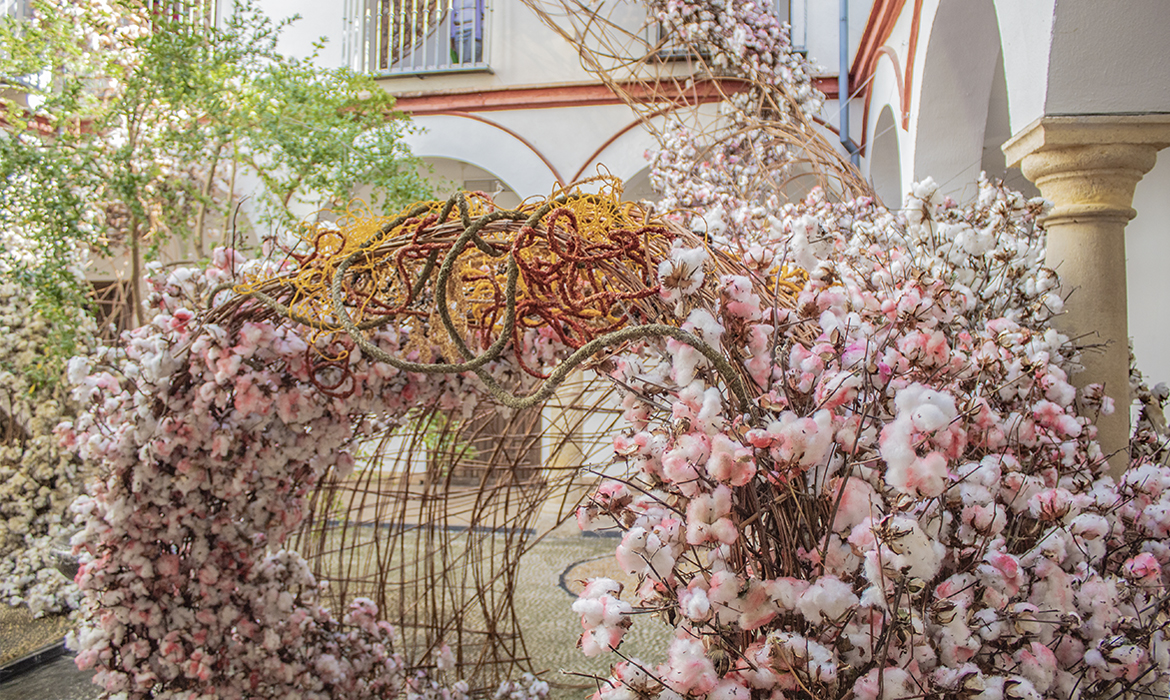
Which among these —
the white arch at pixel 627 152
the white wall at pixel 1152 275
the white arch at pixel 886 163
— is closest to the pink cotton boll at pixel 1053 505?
the white wall at pixel 1152 275

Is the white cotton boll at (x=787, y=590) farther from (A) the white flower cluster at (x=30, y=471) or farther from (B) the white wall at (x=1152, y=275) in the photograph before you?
(A) the white flower cluster at (x=30, y=471)

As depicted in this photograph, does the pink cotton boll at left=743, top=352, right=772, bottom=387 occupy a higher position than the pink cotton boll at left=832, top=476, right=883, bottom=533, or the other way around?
the pink cotton boll at left=743, top=352, right=772, bottom=387

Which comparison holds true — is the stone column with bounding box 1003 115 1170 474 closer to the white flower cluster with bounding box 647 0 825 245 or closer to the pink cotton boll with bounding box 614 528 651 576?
the pink cotton boll with bounding box 614 528 651 576

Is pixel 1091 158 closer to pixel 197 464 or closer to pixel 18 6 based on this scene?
pixel 197 464

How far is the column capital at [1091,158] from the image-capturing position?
1688 mm

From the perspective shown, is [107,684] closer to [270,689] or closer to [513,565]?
[270,689]

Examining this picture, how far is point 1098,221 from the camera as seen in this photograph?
5.76 feet

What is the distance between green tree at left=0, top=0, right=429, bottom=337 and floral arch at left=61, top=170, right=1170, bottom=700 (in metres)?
1.27

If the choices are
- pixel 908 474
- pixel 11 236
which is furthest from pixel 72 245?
pixel 908 474

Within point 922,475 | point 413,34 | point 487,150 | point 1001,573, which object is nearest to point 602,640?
point 922,475

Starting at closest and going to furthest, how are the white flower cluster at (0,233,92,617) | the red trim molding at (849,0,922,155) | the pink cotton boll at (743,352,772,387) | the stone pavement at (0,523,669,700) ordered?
the pink cotton boll at (743,352,772,387)
the stone pavement at (0,523,669,700)
the red trim molding at (849,0,922,155)
the white flower cluster at (0,233,92,617)

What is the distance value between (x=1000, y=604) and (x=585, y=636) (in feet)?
1.59

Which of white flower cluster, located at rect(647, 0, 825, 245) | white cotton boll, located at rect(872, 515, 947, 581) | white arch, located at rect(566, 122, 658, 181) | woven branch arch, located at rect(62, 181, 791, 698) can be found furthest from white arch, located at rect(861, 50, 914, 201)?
white cotton boll, located at rect(872, 515, 947, 581)

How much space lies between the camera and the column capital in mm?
1688
